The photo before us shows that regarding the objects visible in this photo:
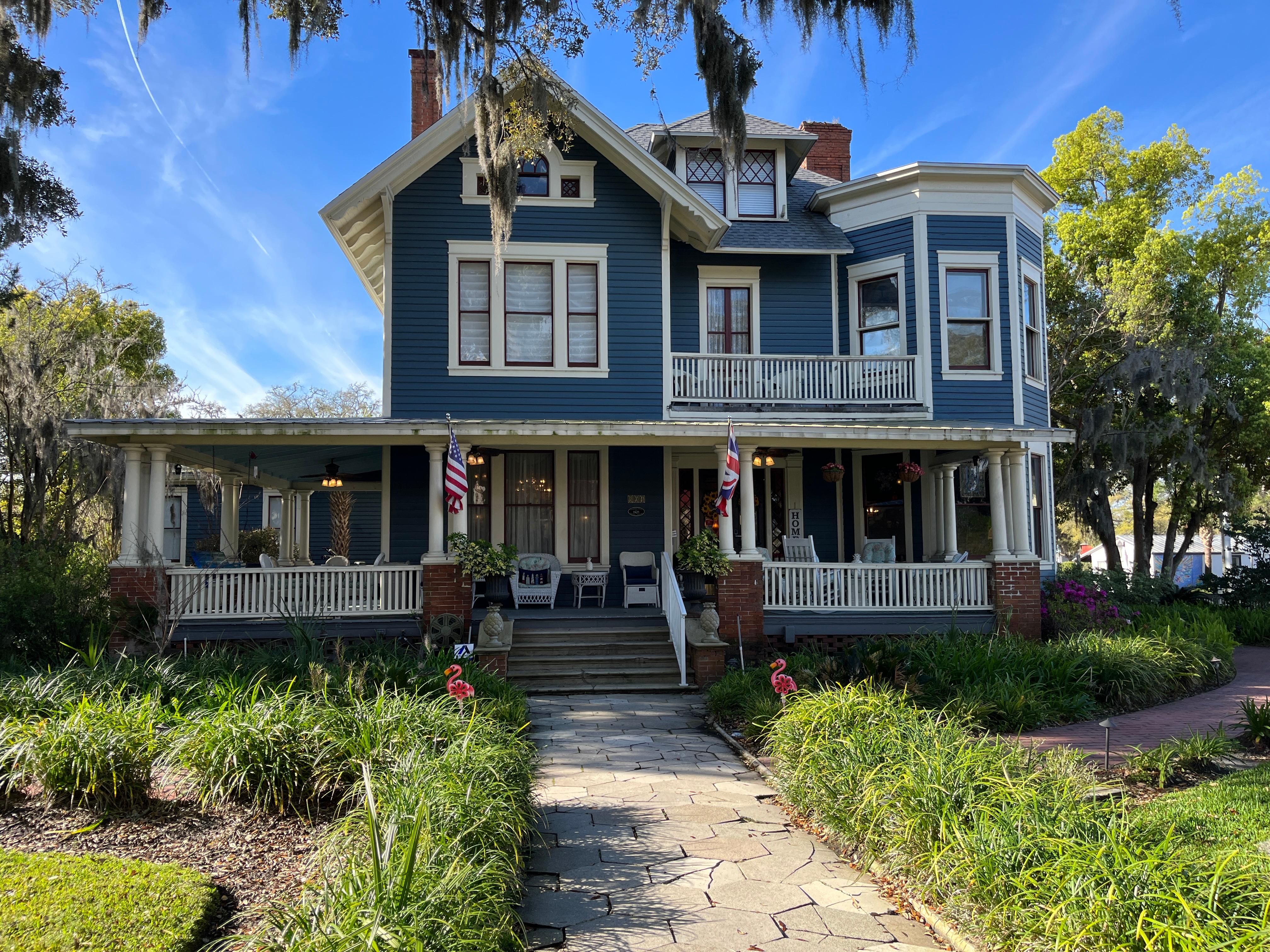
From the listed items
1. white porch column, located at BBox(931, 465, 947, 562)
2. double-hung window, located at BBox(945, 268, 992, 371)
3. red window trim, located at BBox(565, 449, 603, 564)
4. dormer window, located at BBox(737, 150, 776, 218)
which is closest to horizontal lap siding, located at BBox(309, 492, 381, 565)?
red window trim, located at BBox(565, 449, 603, 564)

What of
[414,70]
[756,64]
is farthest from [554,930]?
[414,70]

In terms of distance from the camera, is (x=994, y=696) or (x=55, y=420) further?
(x=55, y=420)

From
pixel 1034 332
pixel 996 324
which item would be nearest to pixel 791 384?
pixel 996 324

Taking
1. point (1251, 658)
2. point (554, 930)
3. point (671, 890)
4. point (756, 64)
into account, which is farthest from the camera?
point (1251, 658)

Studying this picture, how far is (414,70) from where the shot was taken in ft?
53.2

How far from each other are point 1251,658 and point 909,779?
1167 cm

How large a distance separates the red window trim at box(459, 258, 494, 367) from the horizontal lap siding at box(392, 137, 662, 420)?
0.22 m

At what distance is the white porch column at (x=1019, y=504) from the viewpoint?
12.2 meters

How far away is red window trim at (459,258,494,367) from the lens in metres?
13.3

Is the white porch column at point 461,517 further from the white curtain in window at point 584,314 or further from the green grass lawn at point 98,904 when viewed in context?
the green grass lawn at point 98,904

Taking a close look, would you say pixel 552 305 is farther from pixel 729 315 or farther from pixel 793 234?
pixel 793 234

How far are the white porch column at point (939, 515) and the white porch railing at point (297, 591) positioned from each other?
331 inches

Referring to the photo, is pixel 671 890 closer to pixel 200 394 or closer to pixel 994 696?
pixel 994 696

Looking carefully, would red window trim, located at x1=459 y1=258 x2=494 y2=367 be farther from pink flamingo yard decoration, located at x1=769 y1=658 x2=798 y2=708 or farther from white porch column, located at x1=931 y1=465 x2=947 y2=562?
pink flamingo yard decoration, located at x1=769 y1=658 x2=798 y2=708
